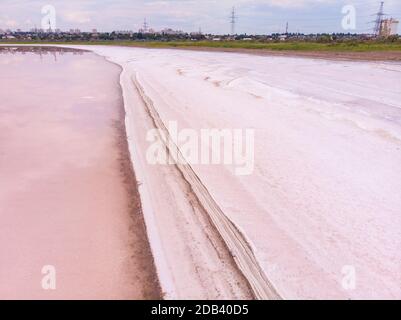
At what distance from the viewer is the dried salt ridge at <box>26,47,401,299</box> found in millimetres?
4242

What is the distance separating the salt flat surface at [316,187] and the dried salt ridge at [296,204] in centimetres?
2

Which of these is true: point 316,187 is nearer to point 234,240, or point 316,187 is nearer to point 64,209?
point 234,240

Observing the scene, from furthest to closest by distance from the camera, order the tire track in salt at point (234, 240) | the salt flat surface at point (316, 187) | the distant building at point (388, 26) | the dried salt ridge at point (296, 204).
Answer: the distant building at point (388, 26) → the salt flat surface at point (316, 187) → the dried salt ridge at point (296, 204) → the tire track in salt at point (234, 240)

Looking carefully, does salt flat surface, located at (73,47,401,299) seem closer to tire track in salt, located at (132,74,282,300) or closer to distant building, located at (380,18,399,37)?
tire track in salt, located at (132,74,282,300)

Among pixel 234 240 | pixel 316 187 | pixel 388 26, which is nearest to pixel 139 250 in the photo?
pixel 234 240

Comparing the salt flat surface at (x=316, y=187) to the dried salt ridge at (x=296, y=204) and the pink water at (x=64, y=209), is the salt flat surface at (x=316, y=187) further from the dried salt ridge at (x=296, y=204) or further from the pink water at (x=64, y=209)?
the pink water at (x=64, y=209)

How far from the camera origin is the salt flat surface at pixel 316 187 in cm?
436

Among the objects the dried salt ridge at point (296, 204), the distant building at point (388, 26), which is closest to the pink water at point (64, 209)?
the dried salt ridge at point (296, 204)

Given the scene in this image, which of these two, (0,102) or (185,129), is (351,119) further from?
(0,102)

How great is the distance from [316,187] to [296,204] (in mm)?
770

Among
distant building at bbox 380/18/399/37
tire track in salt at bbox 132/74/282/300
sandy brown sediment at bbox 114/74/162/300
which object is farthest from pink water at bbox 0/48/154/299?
distant building at bbox 380/18/399/37

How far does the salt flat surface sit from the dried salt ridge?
0.7 inches

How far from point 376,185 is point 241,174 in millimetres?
2383

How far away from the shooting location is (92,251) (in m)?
4.89
